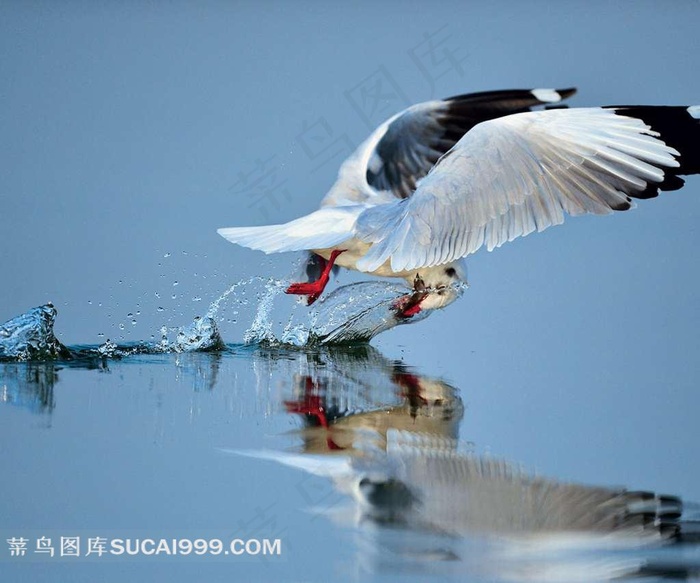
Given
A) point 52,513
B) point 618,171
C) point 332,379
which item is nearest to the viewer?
point 52,513

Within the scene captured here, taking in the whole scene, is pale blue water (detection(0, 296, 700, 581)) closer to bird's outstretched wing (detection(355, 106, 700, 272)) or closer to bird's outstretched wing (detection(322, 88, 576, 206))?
bird's outstretched wing (detection(355, 106, 700, 272))

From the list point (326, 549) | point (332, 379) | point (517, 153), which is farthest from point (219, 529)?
point (517, 153)

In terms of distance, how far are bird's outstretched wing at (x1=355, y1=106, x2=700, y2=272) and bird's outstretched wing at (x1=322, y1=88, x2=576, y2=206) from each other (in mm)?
1466

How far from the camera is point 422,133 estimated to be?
579 centimetres

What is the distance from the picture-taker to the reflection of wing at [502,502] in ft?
7.32

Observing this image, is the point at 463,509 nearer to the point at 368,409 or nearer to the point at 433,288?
the point at 368,409

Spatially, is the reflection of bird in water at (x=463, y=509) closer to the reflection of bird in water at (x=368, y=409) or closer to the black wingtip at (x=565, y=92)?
the reflection of bird in water at (x=368, y=409)

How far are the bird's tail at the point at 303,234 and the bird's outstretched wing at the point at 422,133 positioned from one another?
3.91 feet

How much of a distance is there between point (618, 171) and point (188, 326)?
76.0 inches

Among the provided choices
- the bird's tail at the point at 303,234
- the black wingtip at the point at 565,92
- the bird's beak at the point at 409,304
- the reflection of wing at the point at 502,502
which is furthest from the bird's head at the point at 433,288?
the reflection of wing at the point at 502,502

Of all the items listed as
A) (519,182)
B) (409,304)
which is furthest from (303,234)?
(519,182)

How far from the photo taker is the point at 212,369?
4.13 metres

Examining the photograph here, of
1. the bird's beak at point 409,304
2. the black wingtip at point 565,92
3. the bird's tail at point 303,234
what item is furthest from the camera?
the black wingtip at point 565,92

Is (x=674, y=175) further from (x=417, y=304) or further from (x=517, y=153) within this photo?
(x=417, y=304)
